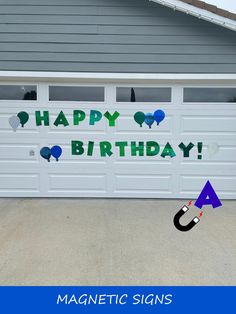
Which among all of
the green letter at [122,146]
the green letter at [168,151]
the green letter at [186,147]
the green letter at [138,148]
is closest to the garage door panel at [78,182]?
the green letter at [122,146]

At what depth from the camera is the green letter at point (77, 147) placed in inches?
225

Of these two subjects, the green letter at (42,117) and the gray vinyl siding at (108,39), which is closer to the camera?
the gray vinyl siding at (108,39)

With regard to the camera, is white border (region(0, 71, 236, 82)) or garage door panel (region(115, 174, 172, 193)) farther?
garage door panel (region(115, 174, 172, 193))

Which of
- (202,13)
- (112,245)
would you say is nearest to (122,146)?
(112,245)

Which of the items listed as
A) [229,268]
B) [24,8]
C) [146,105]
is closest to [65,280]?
[229,268]

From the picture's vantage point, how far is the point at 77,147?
5.72 meters

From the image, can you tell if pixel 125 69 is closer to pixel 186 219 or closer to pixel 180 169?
pixel 180 169

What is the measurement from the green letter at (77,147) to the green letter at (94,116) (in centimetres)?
46

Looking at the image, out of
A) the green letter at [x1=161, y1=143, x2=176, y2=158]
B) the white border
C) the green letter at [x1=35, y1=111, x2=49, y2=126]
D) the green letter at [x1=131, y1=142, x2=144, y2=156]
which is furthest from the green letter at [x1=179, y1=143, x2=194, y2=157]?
the green letter at [x1=35, y1=111, x2=49, y2=126]

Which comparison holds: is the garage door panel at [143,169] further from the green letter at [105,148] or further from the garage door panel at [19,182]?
the garage door panel at [19,182]

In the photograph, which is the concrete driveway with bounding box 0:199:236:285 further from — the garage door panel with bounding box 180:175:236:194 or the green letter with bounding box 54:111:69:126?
the green letter with bounding box 54:111:69:126

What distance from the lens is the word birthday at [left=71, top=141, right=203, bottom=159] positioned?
→ 5719 millimetres

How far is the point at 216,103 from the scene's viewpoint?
566cm

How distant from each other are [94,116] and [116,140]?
0.62 meters
